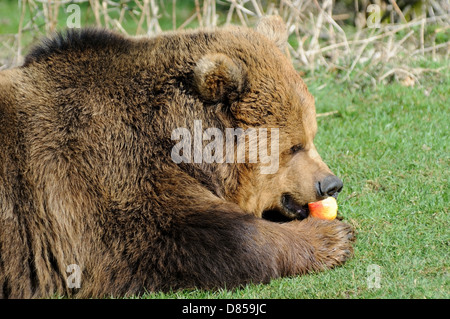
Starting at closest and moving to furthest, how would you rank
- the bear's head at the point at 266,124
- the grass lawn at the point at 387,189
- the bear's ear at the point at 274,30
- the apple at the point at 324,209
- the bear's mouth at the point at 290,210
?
the grass lawn at the point at 387,189, the bear's head at the point at 266,124, the bear's mouth at the point at 290,210, the apple at the point at 324,209, the bear's ear at the point at 274,30

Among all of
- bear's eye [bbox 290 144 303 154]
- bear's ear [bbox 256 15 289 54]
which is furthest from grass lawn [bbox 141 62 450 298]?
bear's ear [bbox 256 15 289 54]

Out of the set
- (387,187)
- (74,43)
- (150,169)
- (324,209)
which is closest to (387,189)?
(387,187)

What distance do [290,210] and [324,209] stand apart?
0.34 m

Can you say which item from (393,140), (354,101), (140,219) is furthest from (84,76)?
(354,101)

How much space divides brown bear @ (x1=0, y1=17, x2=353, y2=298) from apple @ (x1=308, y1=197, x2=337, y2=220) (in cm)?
23

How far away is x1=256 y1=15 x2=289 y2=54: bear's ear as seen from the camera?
19.2 ft

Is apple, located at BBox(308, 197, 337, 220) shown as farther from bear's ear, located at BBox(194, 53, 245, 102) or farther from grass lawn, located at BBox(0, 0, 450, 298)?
bear's ear, located at BBox(194, 53, 245, 102)

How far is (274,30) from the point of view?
5.88 meters

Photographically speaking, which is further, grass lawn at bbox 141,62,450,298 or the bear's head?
the bear's head

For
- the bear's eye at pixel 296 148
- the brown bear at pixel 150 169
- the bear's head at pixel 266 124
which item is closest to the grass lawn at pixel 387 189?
the brown bear at pixel 150 169

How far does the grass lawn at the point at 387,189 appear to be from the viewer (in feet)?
15.7

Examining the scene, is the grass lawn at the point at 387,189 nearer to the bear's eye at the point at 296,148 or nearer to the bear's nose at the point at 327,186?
the bear's nose at the point at 327,186

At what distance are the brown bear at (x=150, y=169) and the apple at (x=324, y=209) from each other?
0.23m
